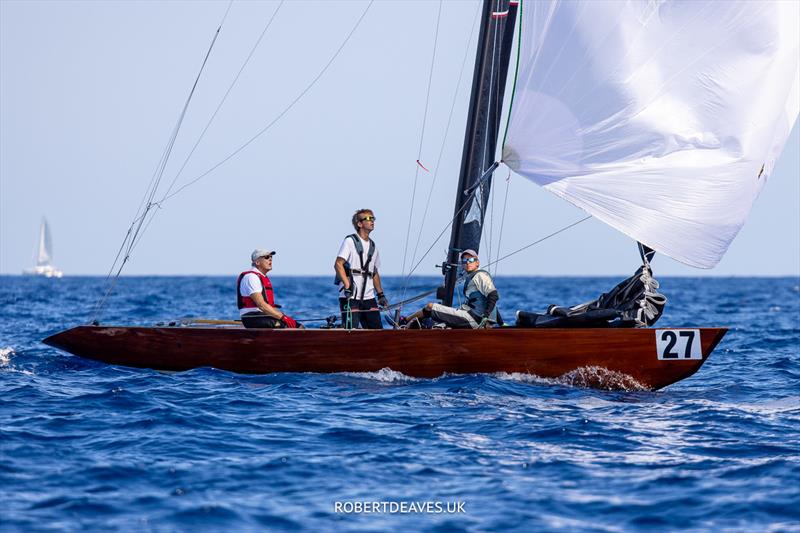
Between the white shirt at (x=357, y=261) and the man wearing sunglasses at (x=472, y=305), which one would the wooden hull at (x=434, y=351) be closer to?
the man wearing sunglasses at (x=472, y=305)

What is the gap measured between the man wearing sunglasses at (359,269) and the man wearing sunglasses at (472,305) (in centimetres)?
71

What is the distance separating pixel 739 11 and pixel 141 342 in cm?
715

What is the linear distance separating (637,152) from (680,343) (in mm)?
1972

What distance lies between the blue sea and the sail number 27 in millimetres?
461

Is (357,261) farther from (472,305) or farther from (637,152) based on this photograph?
(637,152)

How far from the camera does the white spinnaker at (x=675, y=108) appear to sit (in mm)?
9859

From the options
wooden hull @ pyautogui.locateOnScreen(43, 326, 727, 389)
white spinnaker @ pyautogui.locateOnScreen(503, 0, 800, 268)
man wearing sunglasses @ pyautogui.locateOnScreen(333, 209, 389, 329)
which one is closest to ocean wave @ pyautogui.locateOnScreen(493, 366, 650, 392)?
wooden hull @ pyautogui.locateOnScreen(43, 326, 727, 389)

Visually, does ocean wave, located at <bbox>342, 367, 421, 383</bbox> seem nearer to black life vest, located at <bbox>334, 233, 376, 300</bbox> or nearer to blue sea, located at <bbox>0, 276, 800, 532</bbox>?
blue sea, located at <bbox>0, 276, 800, 532</bbox>

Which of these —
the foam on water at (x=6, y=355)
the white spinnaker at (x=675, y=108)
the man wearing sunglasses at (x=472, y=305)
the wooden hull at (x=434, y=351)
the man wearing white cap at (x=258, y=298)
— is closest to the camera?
the wooden hull at (x=434, y=351)

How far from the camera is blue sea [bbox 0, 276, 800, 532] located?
565 centimetres

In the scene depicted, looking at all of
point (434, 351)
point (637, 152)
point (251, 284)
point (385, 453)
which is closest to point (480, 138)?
point (637, 152)

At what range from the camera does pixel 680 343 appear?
9.67 m

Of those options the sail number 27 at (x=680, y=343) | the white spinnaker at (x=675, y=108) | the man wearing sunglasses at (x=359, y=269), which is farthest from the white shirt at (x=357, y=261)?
the sail number 27 at (x=680, y=343)

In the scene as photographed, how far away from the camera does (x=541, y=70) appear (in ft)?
33.5
